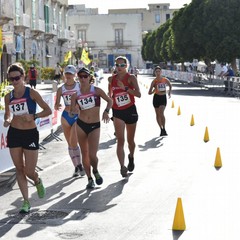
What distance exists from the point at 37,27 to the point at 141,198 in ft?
156

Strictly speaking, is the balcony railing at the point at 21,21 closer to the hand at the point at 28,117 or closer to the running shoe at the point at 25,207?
the hand at the point at 28,117

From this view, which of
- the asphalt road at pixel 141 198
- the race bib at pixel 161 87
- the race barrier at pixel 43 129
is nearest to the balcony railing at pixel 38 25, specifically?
the race barrier at pixel 43 129

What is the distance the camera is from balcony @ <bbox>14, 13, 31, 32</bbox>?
4821 centimetres

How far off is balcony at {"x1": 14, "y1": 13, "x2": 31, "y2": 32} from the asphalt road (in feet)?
109

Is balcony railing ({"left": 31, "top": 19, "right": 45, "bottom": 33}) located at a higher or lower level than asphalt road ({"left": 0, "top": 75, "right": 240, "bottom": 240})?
higher

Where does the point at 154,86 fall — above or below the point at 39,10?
below

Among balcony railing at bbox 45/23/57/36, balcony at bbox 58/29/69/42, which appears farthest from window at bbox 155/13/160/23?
balcony railing at bbox 45/23/57/36

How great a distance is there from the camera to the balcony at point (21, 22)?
158ft

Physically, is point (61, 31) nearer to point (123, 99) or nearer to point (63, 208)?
point (123, 99)

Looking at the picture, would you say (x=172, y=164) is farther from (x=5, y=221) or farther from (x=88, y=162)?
(x=5, y=221)

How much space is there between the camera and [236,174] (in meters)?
11.6

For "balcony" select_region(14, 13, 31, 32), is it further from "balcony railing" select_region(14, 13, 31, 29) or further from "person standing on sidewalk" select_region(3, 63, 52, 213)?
"person standing on sidewalk" select_region(3, 63, 52, 213)

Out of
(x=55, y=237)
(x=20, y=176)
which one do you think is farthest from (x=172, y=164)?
(x=55, y=237)

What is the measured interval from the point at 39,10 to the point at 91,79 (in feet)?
159
